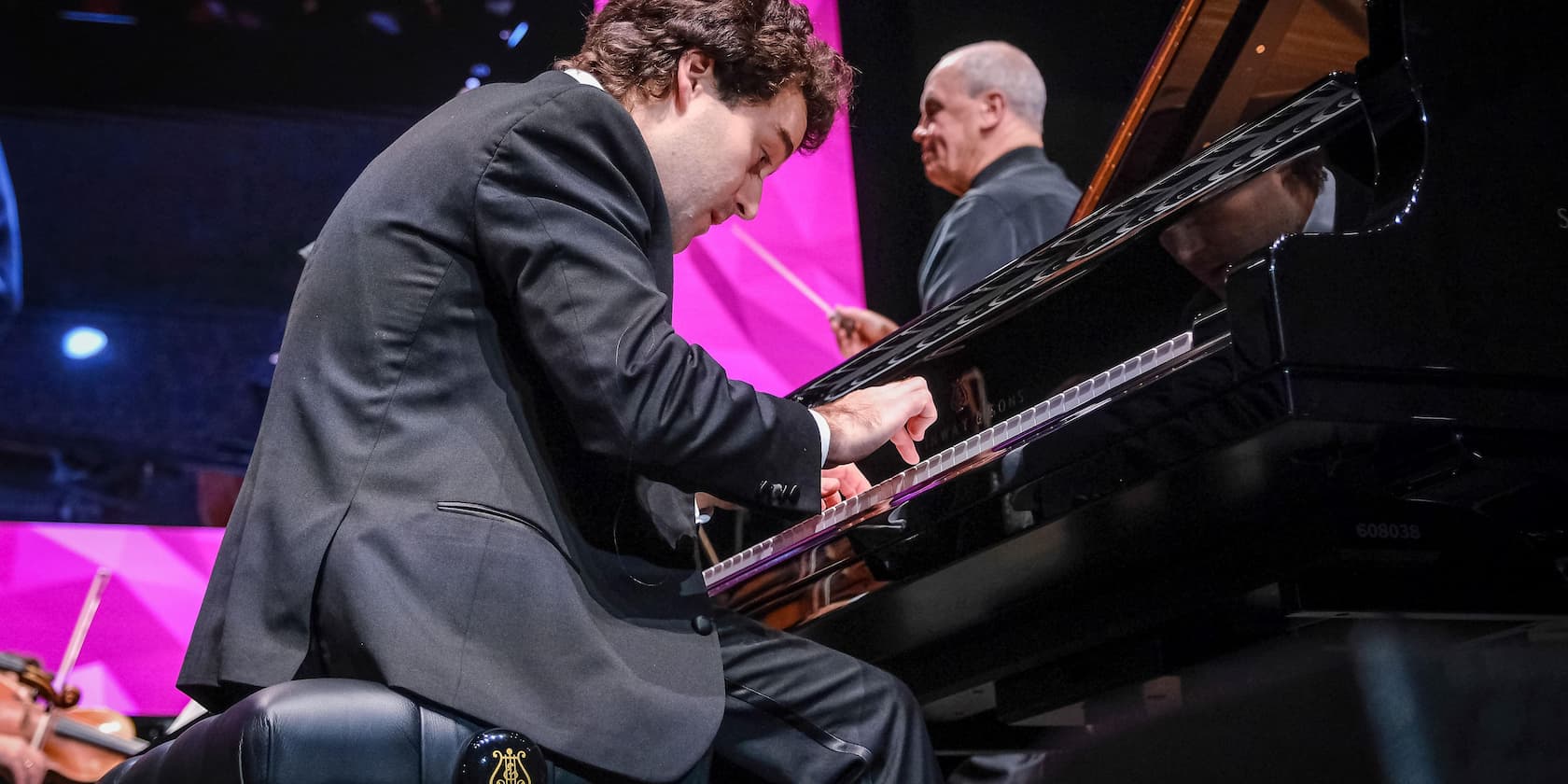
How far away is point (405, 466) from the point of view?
4.15 feet

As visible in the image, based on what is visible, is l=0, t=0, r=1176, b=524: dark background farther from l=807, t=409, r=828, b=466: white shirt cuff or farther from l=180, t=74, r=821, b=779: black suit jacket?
l=807, t=409, r=828, b=466: white shirt cuff

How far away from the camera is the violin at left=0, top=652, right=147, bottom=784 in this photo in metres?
2.70

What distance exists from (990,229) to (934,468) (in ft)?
6.14

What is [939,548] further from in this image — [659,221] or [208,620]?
[208,620]

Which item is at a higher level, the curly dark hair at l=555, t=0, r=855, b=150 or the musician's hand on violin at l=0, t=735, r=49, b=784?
the curly dark hair at l=555, t=0, r=855, b=150

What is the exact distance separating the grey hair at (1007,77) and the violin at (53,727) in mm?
2619

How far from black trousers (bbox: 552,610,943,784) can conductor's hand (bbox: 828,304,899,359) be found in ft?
7.85

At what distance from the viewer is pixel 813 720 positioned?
1.45 metres

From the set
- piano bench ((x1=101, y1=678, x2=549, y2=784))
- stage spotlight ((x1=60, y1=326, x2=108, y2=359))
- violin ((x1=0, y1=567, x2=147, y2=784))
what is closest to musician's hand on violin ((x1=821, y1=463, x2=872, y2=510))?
piano bench ((x1=101, y1=678, x2=549, y2=784))

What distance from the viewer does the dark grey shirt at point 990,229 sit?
3.40 meters

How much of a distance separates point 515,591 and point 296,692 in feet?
0.68

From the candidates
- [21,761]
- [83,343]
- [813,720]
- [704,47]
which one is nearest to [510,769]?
[813,720]

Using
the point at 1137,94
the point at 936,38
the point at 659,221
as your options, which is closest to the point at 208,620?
the point at 659,221

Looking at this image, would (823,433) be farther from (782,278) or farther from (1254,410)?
(782,278)
